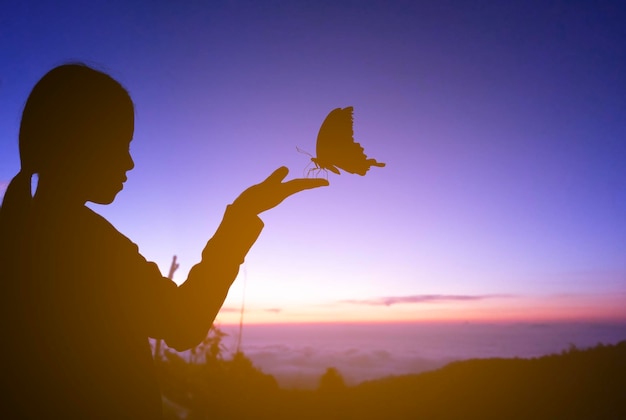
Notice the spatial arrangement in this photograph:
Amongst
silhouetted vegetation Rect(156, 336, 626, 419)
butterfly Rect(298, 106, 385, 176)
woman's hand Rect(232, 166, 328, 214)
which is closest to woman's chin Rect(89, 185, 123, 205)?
woman's hand Rect(232, 166, 328, 214)

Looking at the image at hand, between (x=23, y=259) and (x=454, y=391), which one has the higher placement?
(x=23, y=259)

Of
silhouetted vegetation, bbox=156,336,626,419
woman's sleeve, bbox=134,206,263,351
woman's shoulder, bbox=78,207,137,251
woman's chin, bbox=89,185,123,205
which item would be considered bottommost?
silhouetted vegetation, bbox=156,336,626,419

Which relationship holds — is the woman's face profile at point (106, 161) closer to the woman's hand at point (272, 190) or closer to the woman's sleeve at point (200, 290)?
the woman's sleeve at point (200, 290)

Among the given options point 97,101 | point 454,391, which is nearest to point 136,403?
point 97,101

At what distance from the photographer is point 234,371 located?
91.9ft

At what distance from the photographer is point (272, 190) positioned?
1.33m

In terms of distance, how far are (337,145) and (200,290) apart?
30.0 inches

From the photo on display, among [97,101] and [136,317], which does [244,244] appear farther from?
[97,101]

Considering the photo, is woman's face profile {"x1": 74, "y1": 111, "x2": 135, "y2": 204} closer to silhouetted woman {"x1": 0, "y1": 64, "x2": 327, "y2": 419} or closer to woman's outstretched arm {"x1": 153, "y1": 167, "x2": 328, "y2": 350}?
silhouetted woman {"x1": 0, "y1": 64, "x2": 327, "y2": 419}

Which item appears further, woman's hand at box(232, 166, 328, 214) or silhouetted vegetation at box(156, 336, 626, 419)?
silhouetted vegetation at box(156, 336, 626, 419)

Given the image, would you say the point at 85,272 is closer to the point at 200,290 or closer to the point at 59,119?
the point at 200,290

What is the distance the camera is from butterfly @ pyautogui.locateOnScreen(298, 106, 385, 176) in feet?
4.53

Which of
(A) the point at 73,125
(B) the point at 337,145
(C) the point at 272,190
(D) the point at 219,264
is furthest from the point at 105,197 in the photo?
(B) the point at 337,145

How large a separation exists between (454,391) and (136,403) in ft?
68.5
